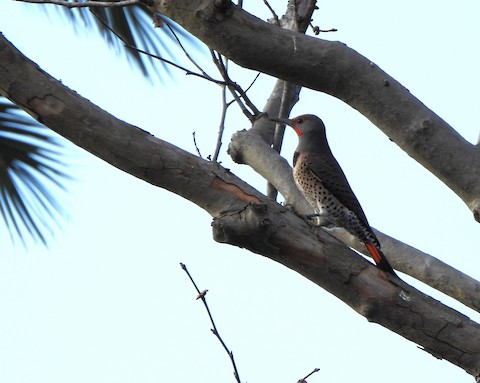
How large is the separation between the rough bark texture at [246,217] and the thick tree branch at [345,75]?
0.35 metres

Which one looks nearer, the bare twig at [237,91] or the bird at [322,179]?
the bare twig at [237,91]

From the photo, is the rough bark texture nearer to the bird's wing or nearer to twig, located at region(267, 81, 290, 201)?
twig, located at region(267, 81, 290, 201)

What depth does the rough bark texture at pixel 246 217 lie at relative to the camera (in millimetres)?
2646

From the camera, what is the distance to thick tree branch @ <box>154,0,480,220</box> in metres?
2.72

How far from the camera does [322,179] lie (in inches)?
188

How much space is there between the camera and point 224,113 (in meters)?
3.40

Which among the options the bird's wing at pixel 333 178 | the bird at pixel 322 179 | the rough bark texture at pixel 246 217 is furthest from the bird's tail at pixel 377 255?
the bird's wing at pixel 333 178

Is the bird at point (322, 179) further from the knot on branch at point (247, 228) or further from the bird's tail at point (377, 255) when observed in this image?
the knot on branch at point (247, 228)

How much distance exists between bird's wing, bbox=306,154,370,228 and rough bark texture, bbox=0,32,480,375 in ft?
5.93

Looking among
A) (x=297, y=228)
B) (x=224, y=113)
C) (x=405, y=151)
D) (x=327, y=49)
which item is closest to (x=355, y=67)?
(x=327, y=49)

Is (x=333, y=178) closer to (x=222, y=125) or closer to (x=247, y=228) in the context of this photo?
(x=222, y=125)

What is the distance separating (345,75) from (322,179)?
2049 millimetres

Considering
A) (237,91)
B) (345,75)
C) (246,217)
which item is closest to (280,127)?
(237,91)

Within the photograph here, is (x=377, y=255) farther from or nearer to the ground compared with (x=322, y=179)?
nearer to the ground
